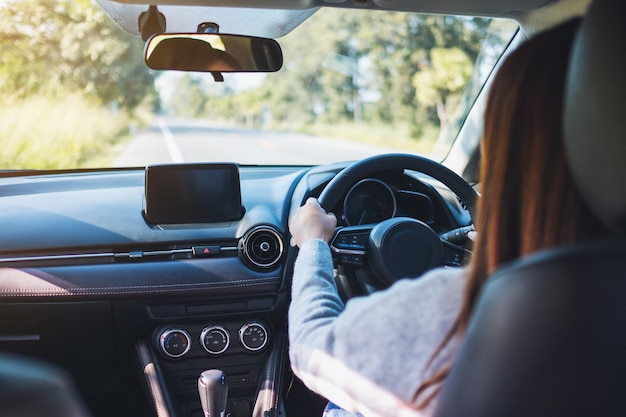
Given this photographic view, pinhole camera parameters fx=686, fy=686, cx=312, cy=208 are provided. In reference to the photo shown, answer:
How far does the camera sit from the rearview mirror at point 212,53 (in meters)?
2.99

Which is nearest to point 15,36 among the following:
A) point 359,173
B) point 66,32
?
point 66,32

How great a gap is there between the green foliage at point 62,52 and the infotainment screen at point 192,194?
110 inches

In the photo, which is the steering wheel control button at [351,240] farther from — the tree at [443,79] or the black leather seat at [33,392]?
the tree at [443,79]

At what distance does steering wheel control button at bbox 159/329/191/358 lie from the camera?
344cm

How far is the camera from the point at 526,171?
1.37 meters

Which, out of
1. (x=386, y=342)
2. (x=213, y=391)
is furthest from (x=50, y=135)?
(x=386, y=342)

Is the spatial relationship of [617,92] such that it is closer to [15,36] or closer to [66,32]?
[15,36]

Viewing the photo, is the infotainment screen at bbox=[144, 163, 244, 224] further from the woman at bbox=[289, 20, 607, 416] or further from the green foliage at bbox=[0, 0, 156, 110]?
the green foliage at bbox=[0, 0, 156, 110]

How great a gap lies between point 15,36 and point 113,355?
5672 mm

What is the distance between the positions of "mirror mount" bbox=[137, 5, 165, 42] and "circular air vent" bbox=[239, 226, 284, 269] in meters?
1.07

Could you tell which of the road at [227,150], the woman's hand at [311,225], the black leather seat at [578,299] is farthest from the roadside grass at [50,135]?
the black leather seat at [578,299]

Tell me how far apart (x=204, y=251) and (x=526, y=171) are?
2.30m

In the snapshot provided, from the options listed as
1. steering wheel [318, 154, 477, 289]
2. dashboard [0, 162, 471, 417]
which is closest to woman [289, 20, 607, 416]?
steering wheel [318, 154, 477, 289]

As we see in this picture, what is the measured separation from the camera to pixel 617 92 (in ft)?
4.18
